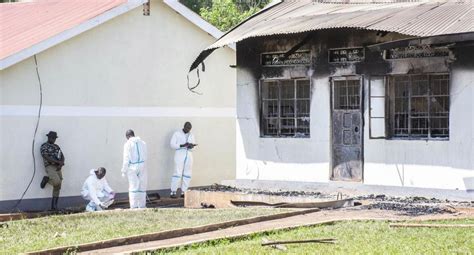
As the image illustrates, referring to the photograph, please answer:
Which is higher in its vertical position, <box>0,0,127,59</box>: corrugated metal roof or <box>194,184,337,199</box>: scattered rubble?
<box>0,0,127,59</box>: corrugated metal roof

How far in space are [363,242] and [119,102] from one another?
34.8 feet

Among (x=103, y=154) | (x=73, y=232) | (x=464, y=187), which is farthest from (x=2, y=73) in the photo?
(x=464, y=187)

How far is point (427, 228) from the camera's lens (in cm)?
1342

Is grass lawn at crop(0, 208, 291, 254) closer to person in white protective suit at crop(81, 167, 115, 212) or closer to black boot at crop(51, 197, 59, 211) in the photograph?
Answer: person in white protective suit at crop(81, 167, 115, 212)

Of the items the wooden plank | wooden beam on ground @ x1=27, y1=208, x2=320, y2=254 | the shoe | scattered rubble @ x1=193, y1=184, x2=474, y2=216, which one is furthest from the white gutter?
the wooden plank

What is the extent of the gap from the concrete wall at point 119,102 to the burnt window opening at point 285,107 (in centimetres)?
312

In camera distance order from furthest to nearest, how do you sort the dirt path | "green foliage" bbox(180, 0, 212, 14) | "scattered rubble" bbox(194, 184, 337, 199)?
"green foliage" bbox(180, 0, 212, 14), "scattered rubble" bbox(194, 184, 337, 199), the dirt path

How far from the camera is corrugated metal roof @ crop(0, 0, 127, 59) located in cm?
2028

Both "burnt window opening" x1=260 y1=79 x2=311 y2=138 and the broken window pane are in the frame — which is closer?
"burnt window opening" x1=260 y1=79 x2=311 y2=138

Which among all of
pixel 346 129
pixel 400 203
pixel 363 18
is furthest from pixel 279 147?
pixel 400 203

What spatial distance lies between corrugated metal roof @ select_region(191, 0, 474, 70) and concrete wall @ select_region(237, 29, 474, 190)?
1.59 ft

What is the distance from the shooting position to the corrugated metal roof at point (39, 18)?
20.3 meters

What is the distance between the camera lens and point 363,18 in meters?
17.8

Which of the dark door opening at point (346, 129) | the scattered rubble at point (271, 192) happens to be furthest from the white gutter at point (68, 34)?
the dark door opening at point (346, 129)
